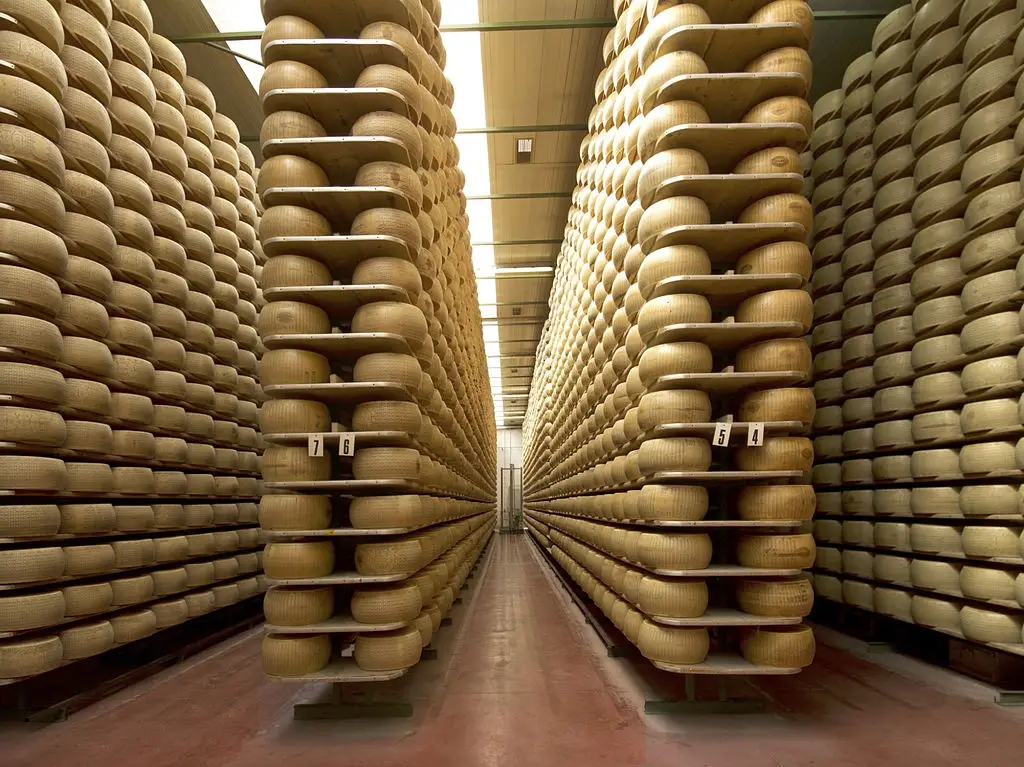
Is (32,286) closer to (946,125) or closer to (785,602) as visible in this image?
(785,602)

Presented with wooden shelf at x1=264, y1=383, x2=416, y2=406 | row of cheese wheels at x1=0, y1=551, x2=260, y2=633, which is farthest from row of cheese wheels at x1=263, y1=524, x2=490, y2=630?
row of cheese wheels at x1=0, y1=551, x2=260, y2=633

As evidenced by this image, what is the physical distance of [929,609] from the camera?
404 centimetres

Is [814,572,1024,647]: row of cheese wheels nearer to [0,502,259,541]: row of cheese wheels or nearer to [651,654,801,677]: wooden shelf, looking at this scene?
[651,654,801,677]: wooden shelf

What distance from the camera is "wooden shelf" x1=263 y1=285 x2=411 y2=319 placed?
325 cm

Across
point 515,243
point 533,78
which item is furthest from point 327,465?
point 515,243

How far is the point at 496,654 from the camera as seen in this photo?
4625 millimetres

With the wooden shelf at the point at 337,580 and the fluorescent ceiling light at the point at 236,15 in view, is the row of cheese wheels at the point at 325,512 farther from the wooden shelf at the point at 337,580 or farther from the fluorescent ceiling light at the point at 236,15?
the fluorescent ceiling light at the point at 236,15

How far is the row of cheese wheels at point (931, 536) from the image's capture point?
358 centimetres

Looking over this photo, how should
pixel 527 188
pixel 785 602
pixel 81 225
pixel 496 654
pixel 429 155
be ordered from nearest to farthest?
pixel 785 602
pixel 81 225
pixel 429 155
pixel 496 654
pixel 527 188

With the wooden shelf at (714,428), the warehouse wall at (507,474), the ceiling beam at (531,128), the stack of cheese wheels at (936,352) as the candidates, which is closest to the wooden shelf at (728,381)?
the wooden shelf at (714,428)

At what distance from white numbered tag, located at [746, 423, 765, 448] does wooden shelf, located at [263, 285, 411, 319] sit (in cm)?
185

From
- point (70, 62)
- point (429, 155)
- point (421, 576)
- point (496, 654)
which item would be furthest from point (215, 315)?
point (496, 654)

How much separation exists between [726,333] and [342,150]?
2152mm

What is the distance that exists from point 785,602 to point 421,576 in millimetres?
1933
